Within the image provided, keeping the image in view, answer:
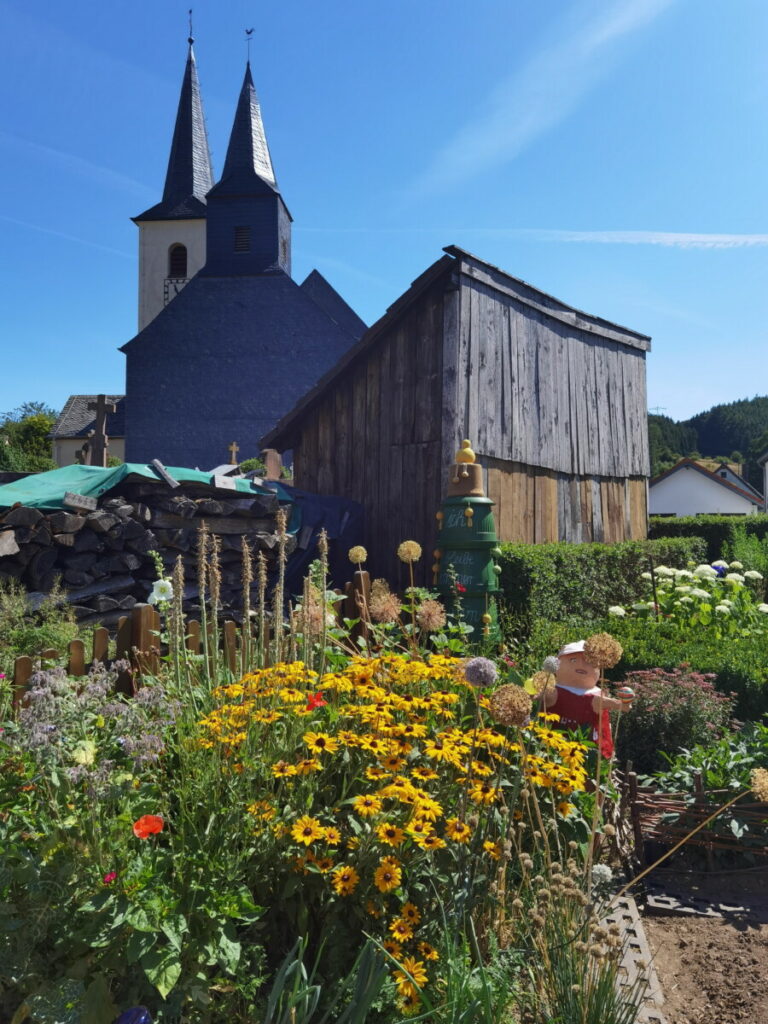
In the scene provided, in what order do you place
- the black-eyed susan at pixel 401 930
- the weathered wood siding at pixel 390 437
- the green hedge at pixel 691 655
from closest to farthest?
the black-eyed susan at pixel 401 930
the green hedge at pixel 691 655
the weathered wood siding at pixel 390 437

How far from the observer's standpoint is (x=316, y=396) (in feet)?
33.0

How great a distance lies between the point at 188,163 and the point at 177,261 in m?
4.60

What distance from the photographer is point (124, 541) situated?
29.1 feet

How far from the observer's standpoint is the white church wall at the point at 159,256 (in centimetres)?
3231

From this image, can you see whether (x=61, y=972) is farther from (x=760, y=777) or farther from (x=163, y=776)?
(x=760, y=777)

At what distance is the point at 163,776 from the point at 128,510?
6.64 metres

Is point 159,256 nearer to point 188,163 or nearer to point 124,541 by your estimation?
point 188,163

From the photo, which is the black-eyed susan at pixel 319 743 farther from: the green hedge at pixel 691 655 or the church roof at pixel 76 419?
the church roof at pixel 76 419

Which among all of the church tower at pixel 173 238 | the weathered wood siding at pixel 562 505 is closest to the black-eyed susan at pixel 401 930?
the weathered wood siding at pixel 562 505

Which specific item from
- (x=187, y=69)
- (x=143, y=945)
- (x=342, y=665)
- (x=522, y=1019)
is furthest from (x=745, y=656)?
(x=187, y=69)

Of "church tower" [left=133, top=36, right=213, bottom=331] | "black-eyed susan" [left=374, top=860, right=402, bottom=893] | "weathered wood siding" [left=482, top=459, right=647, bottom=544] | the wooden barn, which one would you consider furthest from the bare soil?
"church tower" [left=133, top=36, right=213, bottom=331]

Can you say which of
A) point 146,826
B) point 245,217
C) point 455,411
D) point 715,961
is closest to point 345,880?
point 146,826

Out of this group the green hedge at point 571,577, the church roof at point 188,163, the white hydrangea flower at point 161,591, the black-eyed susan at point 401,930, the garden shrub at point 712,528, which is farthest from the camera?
the church roof at point 188,163

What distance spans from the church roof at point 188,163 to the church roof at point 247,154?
5536 mm
